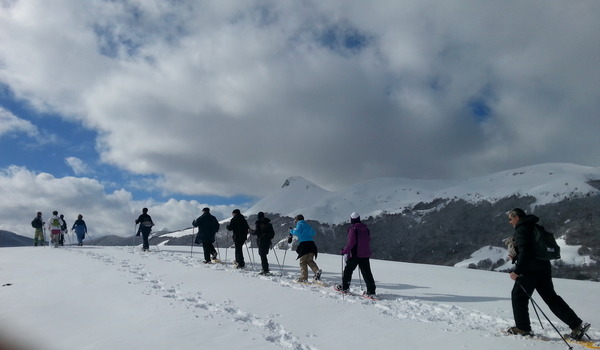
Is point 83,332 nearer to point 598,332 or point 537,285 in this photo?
point 537,285

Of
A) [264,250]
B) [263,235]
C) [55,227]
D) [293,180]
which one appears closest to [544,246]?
[264,250]

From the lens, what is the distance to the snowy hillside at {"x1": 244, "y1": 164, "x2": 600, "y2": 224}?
75438 mm

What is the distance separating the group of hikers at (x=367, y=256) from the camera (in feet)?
22.7

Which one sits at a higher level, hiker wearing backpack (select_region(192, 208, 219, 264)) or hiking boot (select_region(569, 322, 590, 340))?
hiker wearing backpack (select_region(192, 208, 219, 264))

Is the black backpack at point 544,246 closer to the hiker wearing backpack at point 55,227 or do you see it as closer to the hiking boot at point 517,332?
the hiking boot at point 517,332

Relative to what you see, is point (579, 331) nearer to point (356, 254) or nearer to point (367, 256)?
point (367, 256)

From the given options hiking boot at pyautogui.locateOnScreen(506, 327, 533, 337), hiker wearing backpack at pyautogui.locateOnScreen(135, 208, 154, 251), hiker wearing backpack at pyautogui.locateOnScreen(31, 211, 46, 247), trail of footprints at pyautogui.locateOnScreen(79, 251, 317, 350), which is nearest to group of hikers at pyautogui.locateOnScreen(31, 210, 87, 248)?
hiker wearing backpack at pyautogui.locateOnScreen(31, 211, 46, 247)

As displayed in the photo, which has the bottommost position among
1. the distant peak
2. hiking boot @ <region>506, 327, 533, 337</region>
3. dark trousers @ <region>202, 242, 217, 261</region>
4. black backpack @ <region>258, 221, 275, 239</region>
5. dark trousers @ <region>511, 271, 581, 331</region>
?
hiking boot @ <region>506, 327, 533, 337</region>

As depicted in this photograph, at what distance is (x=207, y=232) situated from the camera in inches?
646

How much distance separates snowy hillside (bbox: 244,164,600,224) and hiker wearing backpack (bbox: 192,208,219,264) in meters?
73.8

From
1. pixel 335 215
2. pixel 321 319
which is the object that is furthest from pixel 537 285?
pixel 335 215

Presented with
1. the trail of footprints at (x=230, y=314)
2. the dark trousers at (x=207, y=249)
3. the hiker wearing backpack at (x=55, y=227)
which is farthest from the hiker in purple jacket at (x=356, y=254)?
the hiker wearing backpack at (x=55, y=227)

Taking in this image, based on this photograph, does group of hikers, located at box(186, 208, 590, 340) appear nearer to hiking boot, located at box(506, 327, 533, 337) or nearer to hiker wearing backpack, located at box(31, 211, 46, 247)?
hiking boot, located at box(506, 327, 533, 337)

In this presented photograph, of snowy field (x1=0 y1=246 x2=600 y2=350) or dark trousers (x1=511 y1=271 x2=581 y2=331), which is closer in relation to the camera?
snowy field (x1=0 y1=246 x2=600 y2=350)
